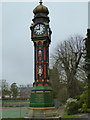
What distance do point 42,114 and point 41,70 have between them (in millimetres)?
Answer: 4178

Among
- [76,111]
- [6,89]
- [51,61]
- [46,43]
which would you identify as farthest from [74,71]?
[6,89]

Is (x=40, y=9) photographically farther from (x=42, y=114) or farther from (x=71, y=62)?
(x=71, y=62)

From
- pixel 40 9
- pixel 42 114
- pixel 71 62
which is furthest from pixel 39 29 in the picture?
pixel 71 62

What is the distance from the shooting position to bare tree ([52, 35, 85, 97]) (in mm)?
34250

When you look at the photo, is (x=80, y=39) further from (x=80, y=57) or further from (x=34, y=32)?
(x=34, y=32)

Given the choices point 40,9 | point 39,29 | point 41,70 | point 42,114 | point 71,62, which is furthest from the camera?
point 71,62

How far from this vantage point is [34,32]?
19969 millimetres

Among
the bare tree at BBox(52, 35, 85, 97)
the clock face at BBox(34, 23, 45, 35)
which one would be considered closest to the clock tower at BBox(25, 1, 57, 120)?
the clock face at BBox(34, 23, 45, 35)

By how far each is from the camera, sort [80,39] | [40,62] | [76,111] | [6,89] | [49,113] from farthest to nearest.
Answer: [6,89]
[80,39]
[76,111]
[40,62]
[49,113]

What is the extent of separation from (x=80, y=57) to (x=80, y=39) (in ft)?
12.3

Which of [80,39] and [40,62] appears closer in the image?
[40,62]

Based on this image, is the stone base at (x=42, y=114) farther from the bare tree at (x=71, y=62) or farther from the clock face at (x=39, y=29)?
the bare tree at (x=71, y=62)

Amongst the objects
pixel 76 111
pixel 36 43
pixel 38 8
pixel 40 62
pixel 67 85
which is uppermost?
pixel 38 8

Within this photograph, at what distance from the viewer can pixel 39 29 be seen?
65.3ft
